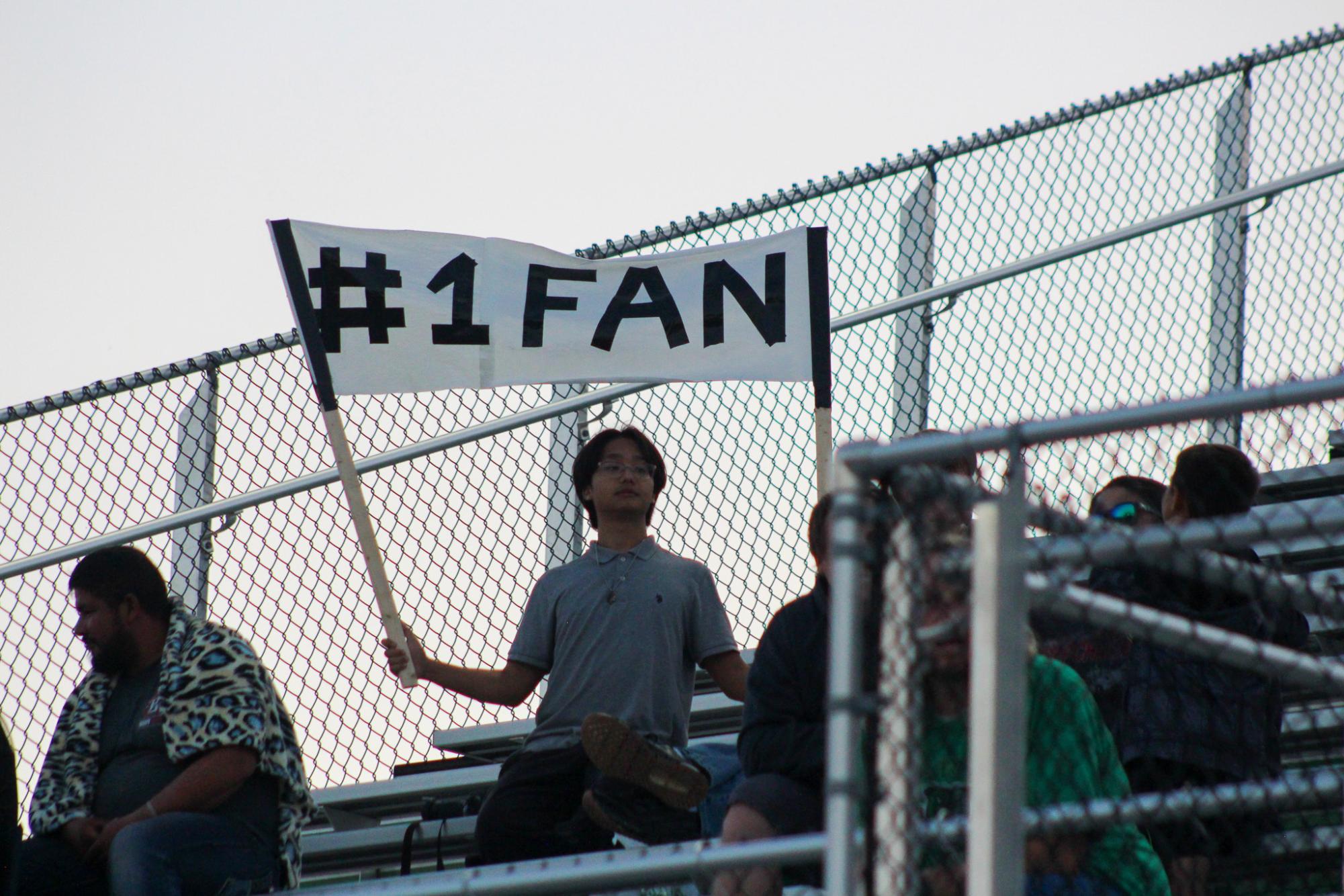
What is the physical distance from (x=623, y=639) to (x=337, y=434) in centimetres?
113

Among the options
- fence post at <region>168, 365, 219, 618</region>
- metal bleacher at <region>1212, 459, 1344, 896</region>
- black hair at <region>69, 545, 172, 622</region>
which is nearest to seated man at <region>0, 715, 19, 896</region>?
black hair at <region>69, 545, 172, 622</region>

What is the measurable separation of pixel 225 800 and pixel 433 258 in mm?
2062

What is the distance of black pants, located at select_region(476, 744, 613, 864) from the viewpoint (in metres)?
4.75

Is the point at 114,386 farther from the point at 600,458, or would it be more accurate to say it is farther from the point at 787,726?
the point at 787,726

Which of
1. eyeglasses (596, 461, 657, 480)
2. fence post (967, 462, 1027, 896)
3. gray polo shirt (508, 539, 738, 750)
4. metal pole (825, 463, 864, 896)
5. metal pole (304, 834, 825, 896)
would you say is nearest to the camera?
fence post (967, 462, 1027, 896)

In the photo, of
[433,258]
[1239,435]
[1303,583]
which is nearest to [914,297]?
[1239,435]

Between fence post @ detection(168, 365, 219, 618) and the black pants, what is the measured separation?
5.12 ft

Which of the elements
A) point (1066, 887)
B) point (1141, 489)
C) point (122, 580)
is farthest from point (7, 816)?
point (1141, 489)

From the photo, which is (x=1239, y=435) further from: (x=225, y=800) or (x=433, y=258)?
(x=225, y=800)

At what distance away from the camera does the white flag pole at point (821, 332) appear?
5664mm

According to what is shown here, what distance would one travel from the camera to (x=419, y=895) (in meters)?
3.08

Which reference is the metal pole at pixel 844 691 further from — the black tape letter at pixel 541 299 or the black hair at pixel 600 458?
the black tape letter at pixel 541 299

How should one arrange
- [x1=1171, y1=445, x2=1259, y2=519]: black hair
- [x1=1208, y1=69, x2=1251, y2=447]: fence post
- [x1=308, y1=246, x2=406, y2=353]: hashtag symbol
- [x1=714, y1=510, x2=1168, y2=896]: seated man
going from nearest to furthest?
[x1=714, y1=510, x2=1168, y2=896]: seated man
[x1=1171, y1=445, x2=1259, y2=519]: black hair
[x1=308, y1=246, x2=406, y2=353]: hashtag symbol
[x1=1208, y1=69, x2=1251, y2=447]: fence post

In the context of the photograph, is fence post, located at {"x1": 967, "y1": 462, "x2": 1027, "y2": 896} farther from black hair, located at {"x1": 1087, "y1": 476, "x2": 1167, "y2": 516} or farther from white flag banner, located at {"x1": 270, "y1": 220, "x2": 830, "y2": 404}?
white flag banner, located at {"x1": 270, "y1": 220, "x2": 830, "y2": 404}
